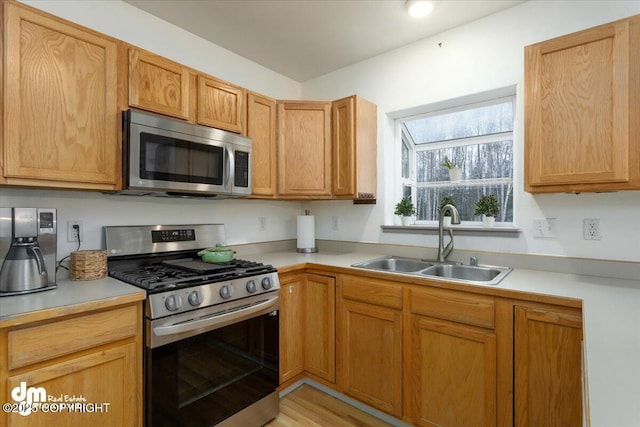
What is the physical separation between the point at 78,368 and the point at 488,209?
7.80ft

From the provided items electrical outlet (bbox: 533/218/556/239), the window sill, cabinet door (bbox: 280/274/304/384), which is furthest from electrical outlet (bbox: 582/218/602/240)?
cabinet door (bbox: 280/274/304/384)

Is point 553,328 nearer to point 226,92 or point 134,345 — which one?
point 134,345

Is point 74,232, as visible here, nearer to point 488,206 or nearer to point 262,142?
point 262,142

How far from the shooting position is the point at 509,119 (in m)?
2.28

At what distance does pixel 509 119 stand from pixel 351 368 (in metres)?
2.06

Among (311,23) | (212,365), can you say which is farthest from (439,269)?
(311,23)

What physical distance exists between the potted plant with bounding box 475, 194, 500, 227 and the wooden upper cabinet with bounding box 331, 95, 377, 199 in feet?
2.73

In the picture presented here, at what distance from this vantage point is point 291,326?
88.7 inches

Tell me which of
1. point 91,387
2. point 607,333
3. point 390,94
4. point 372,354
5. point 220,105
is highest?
point 390,94

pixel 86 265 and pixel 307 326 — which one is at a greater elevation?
pixel 86 265

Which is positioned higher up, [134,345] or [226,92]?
[226,92]

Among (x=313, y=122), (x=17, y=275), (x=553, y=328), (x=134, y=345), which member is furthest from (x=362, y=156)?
(x=17, y=275)

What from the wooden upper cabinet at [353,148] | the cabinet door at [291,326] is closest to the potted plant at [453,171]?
the wooden upper cabinet at [353,148]

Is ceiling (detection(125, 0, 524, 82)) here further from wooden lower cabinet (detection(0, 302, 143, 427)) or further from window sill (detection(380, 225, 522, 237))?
wooden lower cabinet (detection(0, 302, 143, 427))
